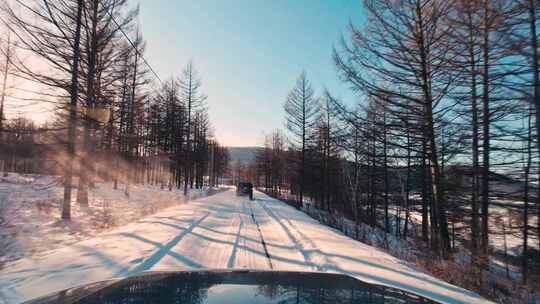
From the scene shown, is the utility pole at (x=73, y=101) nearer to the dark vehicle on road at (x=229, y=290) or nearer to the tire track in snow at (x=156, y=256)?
the tire track in snow at (x=156, y=256)

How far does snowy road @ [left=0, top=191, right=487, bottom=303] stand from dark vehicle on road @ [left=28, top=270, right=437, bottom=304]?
4.33ft

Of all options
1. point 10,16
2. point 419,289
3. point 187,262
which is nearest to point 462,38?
point 419,289

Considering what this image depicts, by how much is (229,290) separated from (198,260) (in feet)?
9.71

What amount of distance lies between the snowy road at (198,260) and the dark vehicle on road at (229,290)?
1.32m

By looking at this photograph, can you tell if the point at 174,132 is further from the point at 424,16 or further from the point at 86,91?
the point at 424,16

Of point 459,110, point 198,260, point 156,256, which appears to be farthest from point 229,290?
point 459,110

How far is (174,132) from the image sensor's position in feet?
103

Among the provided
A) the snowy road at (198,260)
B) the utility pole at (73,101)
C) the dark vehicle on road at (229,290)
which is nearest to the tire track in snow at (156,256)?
the snowy road at (198,260)

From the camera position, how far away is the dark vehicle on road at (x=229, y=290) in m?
2.28

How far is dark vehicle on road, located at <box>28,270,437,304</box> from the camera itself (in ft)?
7.49

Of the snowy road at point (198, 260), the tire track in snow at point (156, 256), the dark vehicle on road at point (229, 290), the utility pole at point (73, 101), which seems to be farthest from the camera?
the utility pole at point (73, 101)

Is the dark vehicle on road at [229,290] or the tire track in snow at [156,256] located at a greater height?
the dark vehicle on road at [229,290]

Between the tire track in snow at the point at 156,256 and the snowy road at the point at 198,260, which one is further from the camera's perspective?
the tire track in snow at the point at 156,256

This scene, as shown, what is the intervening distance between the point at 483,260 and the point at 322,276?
606 centimetres
